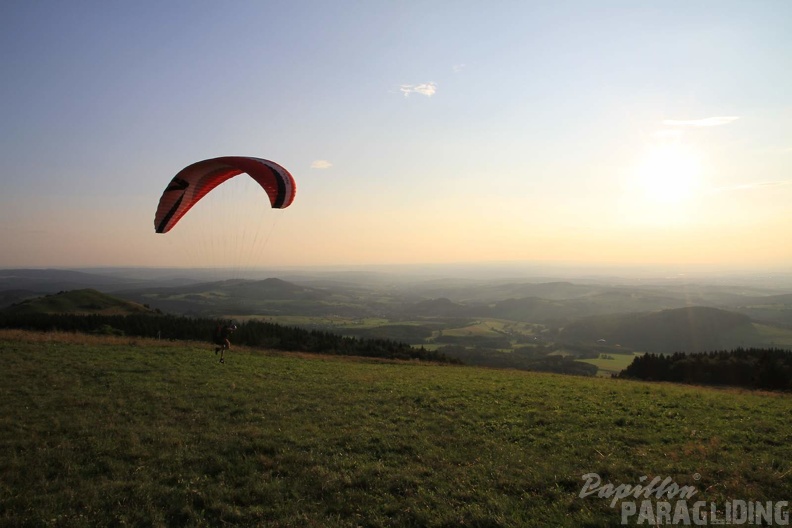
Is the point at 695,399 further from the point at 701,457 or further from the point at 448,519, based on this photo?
the point at 448,519

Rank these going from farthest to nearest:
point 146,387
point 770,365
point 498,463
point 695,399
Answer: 1. point 770,365
2. point 695,399
3. point 146,387
4. point 498,463

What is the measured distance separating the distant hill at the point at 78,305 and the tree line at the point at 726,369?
316ft

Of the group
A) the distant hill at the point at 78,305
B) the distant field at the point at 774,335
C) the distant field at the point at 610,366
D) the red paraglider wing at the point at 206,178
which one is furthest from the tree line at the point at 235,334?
the distant field at the point at 774,335

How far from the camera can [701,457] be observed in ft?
33.6

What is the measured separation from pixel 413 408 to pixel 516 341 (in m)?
131

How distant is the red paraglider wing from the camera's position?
66.9ft

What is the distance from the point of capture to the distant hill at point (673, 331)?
137000mm

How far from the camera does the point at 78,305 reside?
91750 mm

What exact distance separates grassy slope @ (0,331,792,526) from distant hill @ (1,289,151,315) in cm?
8355

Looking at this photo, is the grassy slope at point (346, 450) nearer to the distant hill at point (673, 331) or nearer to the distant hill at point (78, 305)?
the distant hill at point (78, 305)

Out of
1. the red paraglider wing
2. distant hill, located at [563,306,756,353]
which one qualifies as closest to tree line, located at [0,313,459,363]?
the red paraglider wing

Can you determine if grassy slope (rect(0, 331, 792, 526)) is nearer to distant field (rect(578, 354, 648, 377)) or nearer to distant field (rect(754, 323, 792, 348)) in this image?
distant field (rect(578, 354, 648, 377))

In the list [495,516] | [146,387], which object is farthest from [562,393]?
[146,387]

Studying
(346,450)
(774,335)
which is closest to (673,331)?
(774,335)
